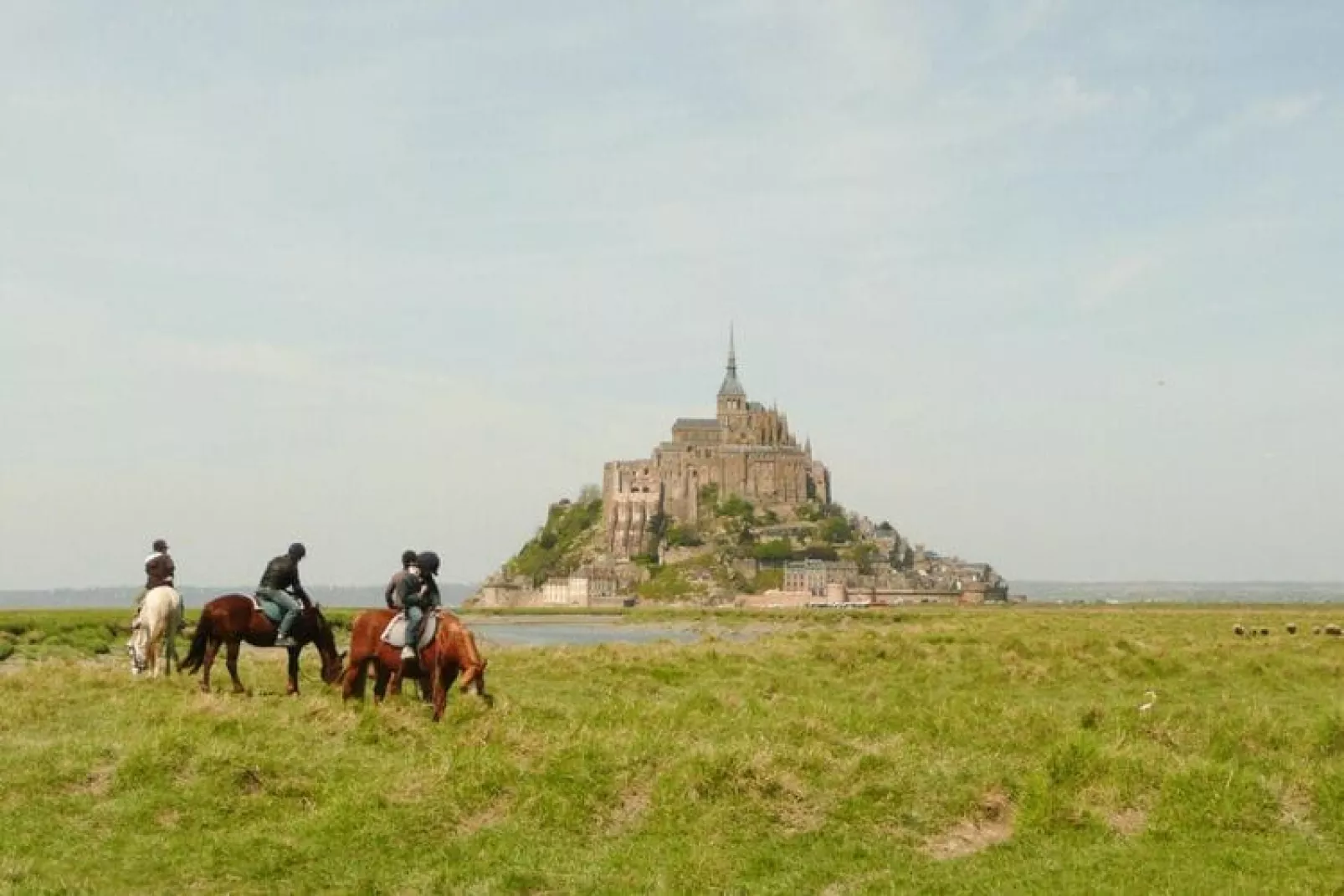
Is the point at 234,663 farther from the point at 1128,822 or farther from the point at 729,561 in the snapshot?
the point at 729,561

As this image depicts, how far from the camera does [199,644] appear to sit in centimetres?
1902

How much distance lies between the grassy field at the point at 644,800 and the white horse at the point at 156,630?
3.09 meters

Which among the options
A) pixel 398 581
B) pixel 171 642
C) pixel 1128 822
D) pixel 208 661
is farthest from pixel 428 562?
pixel 1128 822

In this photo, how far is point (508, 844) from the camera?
11.2 meters

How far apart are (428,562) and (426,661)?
138 centimetres

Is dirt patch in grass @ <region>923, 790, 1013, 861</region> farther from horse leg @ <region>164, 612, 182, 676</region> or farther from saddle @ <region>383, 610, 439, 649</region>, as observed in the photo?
horse leg @ <region>164, 612, 182, 676</region>

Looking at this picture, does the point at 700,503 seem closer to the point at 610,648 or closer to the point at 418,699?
the point at 610,648

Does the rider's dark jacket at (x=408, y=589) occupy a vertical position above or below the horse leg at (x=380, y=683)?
above

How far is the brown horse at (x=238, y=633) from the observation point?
18.8 metres

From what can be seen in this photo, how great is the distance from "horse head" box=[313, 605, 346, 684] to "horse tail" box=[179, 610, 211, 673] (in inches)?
60.3

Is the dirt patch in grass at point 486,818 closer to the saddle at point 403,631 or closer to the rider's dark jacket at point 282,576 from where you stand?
the saddle at point 403,631

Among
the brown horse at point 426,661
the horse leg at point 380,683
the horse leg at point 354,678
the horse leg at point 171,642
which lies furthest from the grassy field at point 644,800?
the horse leg at point 171,642

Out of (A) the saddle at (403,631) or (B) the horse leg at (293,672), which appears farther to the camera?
(B) the horse leg at (293,672)

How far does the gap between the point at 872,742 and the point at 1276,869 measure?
469cm
